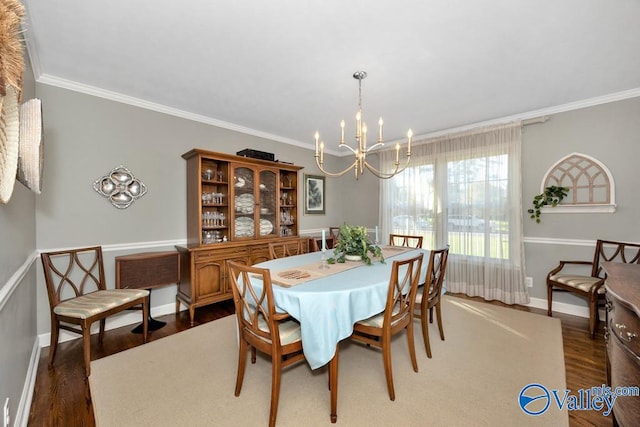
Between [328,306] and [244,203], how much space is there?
2365 millimetres

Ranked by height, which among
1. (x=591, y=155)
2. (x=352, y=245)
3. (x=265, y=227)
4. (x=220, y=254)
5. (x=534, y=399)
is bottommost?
(x=534, y=399)

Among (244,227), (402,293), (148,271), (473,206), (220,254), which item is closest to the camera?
(402,293)

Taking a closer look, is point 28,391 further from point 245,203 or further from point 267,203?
point 267,203

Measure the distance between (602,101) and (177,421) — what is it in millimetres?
4863

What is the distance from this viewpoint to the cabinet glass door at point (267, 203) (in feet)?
12.5

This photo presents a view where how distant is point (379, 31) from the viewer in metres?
1.86

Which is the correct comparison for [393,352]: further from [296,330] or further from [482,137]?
[482,137]

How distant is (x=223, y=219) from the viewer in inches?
138

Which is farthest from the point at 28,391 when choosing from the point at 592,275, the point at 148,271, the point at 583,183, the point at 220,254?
the point at 583,183

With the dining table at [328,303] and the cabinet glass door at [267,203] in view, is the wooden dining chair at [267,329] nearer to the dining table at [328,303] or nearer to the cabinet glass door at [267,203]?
the dining table at [328,303]

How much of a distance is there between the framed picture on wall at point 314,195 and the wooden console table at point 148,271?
2.40 metres

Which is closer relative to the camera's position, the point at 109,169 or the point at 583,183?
the point at 109,169

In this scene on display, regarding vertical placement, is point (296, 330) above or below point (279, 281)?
below

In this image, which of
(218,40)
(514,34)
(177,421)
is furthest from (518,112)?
(177,421)
